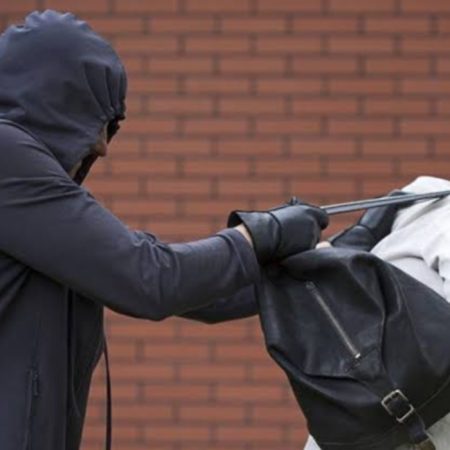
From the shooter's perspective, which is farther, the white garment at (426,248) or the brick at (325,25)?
the brick at (325,25)

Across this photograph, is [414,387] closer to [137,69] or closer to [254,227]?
[254,227]

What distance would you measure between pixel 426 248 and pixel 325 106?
272 centimetres

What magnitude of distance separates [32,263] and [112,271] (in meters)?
0.15

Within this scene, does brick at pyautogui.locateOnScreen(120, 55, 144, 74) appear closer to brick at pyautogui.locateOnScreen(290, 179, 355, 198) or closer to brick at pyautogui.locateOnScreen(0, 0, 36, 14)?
brick at pyautogui.locateOnScreen(0, 0, 36, 14)

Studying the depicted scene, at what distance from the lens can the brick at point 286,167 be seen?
17.7 feet

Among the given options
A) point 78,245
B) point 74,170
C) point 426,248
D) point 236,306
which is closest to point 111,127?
point 74,170

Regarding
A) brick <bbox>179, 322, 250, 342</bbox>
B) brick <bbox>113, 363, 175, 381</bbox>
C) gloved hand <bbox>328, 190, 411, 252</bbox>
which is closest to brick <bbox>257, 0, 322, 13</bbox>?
brick <bbox>179, 322, 250, 342</bbox>

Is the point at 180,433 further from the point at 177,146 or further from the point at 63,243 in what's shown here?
Answer: the point at 63,243

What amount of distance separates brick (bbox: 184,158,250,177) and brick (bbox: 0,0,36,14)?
85 cm

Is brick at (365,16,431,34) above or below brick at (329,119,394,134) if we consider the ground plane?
above

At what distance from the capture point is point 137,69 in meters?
5.43

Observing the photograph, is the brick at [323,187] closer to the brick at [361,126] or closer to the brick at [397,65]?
the brick at [361,126]

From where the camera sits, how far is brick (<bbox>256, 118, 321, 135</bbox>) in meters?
5.41

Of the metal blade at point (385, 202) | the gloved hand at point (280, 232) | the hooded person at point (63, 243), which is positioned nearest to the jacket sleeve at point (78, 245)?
the hooded person at point (63, 243)
